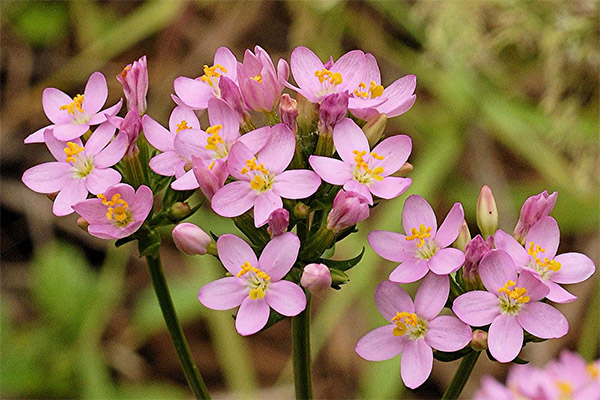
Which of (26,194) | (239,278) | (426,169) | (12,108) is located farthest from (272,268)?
(12,108)

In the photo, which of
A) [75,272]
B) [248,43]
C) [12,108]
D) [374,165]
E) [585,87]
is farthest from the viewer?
[248,43]

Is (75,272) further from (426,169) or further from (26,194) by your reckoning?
(426,169)

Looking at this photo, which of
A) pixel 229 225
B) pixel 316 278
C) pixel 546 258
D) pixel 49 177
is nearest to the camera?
pixel 316 278

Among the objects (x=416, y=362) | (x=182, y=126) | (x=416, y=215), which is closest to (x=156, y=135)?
(x=182, y=126)

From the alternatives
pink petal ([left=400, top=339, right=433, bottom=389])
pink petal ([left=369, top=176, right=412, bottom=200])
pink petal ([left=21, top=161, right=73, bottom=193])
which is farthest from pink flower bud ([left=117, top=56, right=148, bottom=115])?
pink petal ([left=400, top=339, right=433, bottom=389])

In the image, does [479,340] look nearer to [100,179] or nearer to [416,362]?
[416,362]

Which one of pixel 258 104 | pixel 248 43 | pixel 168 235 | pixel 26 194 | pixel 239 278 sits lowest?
pixel 26 194

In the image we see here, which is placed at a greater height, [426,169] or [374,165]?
[374,165]
